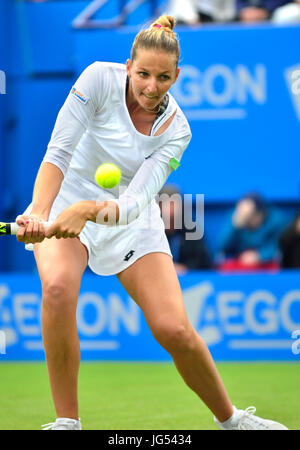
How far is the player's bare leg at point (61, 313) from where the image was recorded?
3912 mm

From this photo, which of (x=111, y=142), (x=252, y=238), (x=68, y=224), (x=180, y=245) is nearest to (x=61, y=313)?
(x=68, y=224)

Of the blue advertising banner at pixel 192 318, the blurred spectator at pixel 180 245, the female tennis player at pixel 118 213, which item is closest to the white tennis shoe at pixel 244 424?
the female tennis player at pixel 118 213

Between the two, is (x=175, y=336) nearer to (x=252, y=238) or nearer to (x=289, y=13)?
(x=252, y=238)

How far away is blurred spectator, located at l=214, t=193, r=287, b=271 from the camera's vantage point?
8.62 metres

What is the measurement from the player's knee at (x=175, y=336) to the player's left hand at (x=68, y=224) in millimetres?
629

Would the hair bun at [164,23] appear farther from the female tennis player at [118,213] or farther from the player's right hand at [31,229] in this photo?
the player's right hand at [31,229]

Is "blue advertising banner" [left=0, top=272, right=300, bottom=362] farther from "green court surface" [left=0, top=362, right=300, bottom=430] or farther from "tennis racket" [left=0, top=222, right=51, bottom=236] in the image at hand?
"tennis racket" [left=0, top=222, right=51, bottom=236]

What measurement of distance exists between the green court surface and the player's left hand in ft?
4.70

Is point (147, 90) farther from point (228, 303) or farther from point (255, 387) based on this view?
point (228, 303)

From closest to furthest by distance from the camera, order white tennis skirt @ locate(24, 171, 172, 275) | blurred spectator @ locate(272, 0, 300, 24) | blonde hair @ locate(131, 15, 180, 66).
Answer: blonde hair @ locate(131, 15, 180, 66) → white tennis skirt @ locate(24, 171, 172, 275) → blurred spectator @ locate(272, 0, 300, 24)

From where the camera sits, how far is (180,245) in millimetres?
8531

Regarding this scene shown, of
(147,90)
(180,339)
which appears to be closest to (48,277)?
(180,339)

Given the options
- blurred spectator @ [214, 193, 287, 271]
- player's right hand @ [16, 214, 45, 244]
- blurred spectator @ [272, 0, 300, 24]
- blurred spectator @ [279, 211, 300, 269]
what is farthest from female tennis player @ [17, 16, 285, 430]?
blurred spectator @ [272, 0, 300, 24]

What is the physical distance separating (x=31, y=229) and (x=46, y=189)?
308 mm
